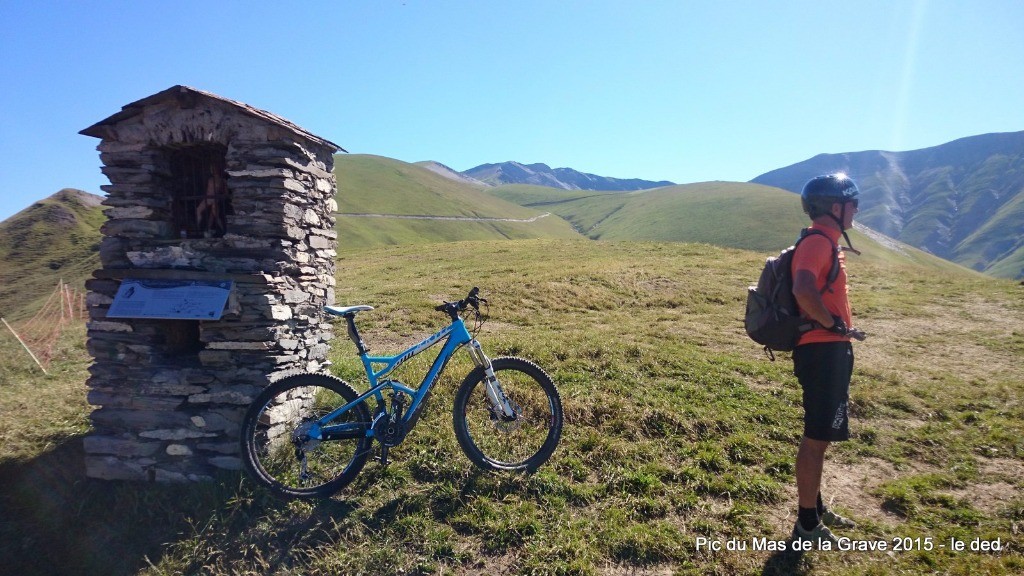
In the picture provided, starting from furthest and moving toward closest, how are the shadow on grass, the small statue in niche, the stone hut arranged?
the small statue in niche
the stone hut
the shadow on grass

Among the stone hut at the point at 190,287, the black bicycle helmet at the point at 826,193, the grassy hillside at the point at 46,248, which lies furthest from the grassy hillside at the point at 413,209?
the black bicycle helmet at the point at 826,193

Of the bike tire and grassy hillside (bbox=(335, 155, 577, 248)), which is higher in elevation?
grassy hillside (bbox=(335, 155, 577, 248))

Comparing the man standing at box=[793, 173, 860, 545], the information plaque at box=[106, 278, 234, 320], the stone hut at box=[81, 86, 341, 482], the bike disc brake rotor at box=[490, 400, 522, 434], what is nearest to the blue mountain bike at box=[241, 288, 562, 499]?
the bike disc brake rotor at box=[490, 400, 522, 434]

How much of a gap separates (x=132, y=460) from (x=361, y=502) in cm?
280

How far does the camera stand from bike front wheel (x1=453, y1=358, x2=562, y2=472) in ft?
16.4

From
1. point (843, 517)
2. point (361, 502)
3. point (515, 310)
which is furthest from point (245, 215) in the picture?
point (515, 310)

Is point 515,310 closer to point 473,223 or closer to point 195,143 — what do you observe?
point 195,143

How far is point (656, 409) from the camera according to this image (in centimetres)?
641

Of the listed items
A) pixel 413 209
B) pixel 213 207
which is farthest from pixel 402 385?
pixel 413 209

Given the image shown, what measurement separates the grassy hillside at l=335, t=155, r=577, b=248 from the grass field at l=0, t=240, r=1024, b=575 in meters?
76.6

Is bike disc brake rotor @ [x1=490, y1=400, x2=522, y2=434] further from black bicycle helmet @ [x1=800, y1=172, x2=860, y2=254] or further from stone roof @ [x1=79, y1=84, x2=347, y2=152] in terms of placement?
stone roof @ [x1=79, y1=84, x2=347, y2=152]

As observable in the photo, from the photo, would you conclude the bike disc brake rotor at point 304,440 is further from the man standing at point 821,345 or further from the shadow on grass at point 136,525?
the man standing at point 821,345

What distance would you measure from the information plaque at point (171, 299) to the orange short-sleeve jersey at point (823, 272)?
546 cm

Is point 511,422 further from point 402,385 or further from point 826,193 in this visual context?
point 826,193
